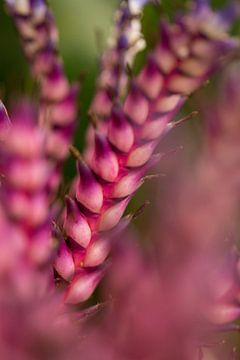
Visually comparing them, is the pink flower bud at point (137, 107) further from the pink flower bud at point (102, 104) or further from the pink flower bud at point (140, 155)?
the pink flower bud at point (102, 104)

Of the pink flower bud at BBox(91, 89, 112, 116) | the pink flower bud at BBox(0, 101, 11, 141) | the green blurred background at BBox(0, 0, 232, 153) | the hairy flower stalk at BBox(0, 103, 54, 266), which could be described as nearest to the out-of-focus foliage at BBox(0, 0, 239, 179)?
the green blurred background at BBox(0, 0, 232, 153)

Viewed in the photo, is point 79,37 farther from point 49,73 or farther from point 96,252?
point 96,252

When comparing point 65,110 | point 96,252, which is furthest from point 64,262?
point 65,110

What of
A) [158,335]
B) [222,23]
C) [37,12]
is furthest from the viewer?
[37,12]

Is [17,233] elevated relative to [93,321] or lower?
elevated

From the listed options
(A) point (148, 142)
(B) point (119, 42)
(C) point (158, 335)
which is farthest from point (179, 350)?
(B) point (119, 42)

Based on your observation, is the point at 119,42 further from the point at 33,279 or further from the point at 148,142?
the point at 33,279
